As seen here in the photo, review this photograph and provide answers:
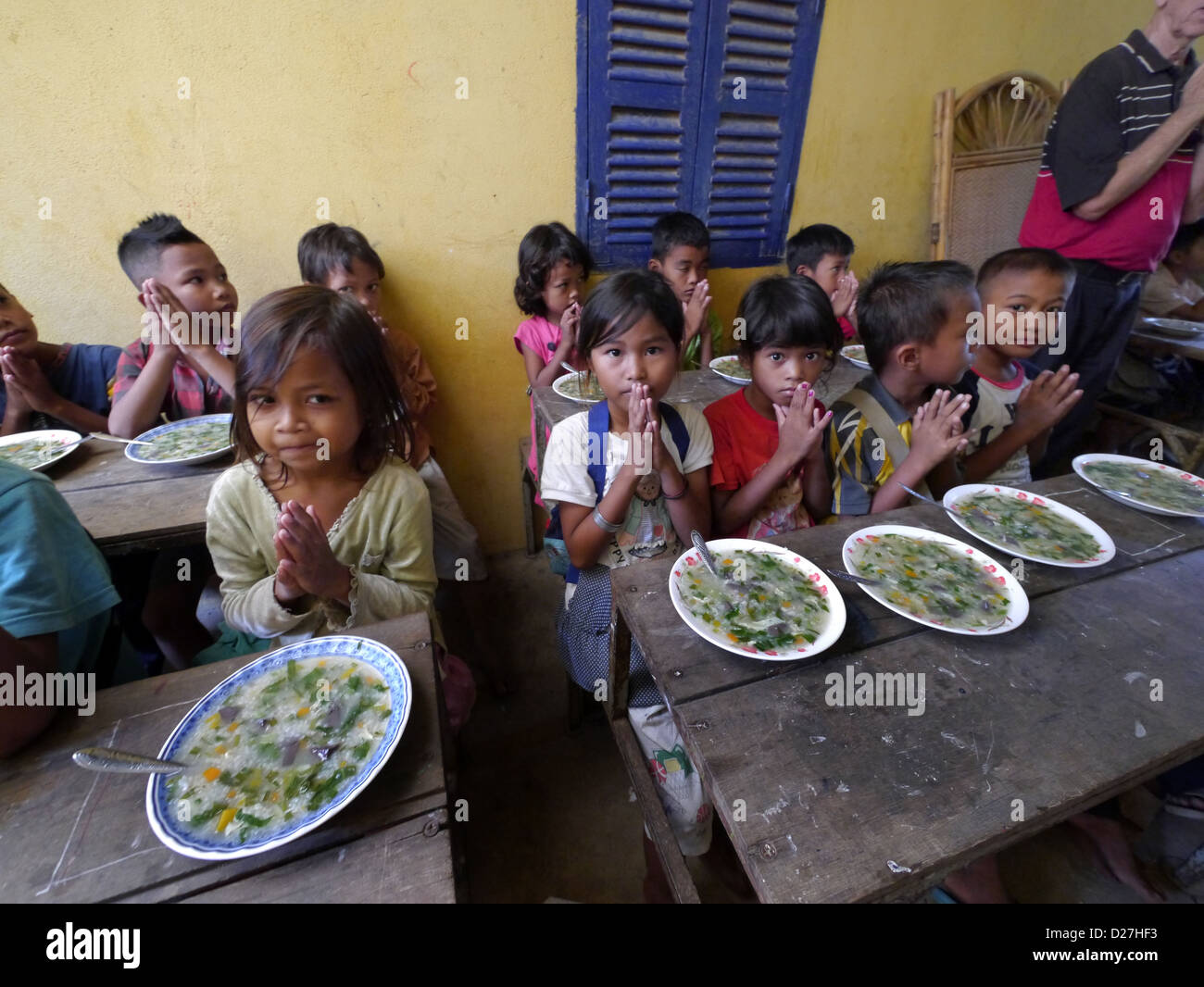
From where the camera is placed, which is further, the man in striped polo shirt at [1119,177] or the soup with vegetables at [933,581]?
the man in striped polo shirt at [1119,177]

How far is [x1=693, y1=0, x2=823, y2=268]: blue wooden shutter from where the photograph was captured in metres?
2.60

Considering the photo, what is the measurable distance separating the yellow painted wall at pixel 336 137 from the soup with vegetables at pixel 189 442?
2.52 ft

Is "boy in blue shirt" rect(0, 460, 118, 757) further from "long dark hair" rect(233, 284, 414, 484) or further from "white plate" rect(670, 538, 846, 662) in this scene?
"white plate" rect(670, 538, 846, 662)

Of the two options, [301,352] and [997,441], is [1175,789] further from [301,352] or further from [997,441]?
[301,352]

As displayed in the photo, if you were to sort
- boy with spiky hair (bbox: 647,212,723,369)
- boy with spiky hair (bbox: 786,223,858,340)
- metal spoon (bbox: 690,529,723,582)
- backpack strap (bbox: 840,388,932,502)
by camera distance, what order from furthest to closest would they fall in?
boy with spiky hair (bbox: 786,223,858,340) → boy with spiky hair (bbox: 647,212,723,369) → backpack strap (bbox: 840,388,932,502) → metal spoon (bbox: 690,529,723,582)

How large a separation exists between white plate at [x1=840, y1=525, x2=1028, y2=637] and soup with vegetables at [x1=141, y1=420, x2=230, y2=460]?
196cm

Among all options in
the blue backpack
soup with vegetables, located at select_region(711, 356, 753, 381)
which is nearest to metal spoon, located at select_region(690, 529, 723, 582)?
the blue backpack

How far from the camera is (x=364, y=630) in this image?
1.08 metres

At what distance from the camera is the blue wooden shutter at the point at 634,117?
2.42 meters

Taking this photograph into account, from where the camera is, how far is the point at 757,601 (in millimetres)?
1145

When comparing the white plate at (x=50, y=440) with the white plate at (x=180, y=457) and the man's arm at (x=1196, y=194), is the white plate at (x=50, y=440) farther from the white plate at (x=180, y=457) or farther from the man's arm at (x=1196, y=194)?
the man's arm at (x=1196, y=194)

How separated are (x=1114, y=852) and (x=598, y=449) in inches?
82.7

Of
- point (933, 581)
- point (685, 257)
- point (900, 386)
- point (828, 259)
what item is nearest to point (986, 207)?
point (828, 259)

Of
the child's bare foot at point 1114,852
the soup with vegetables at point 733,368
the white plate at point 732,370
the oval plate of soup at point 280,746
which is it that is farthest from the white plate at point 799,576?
the child's bare foot at point 1114,852
